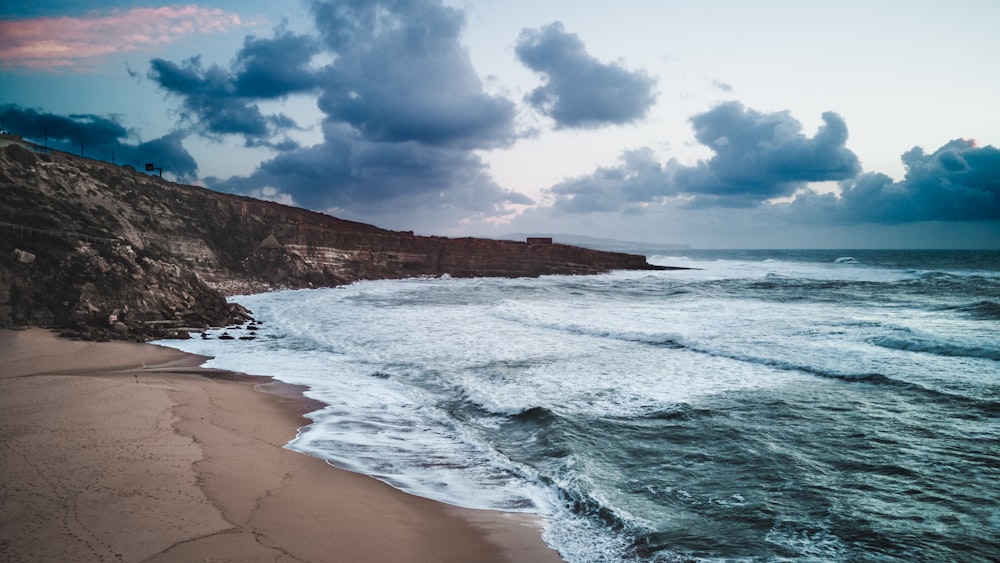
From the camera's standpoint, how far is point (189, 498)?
484cm

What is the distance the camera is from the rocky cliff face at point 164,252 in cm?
1503

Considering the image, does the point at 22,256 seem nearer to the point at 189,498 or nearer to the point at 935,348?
the point at 189,498

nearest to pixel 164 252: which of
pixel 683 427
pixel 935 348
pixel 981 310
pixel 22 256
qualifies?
pixel 22 256

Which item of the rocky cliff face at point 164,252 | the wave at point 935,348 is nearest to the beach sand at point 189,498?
the rocky cliff face at point 164,252

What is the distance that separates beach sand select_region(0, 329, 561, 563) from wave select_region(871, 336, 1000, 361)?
1356 centimetres

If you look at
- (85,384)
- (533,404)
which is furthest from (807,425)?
(85,384)

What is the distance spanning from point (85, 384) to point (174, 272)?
35.1ft

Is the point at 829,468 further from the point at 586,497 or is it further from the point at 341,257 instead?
the point at 341,257

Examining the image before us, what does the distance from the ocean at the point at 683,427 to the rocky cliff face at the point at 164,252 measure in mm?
2921

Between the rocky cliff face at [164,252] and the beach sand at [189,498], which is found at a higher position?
the rocky cliff face at [164,252]

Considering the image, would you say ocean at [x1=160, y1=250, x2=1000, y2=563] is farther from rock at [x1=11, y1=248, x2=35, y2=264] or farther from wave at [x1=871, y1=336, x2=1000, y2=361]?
rock at [x1=11, y1=248, x2=35, y2=264]

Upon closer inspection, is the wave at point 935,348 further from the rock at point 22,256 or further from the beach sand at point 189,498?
the rock at point 22,256

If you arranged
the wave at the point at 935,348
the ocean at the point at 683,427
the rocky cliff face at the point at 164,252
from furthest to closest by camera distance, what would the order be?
the rocky cliff face at the point at 164,252, the wave at the point at 935,348, the ocean at the point at 683,427

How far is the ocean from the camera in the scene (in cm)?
509
